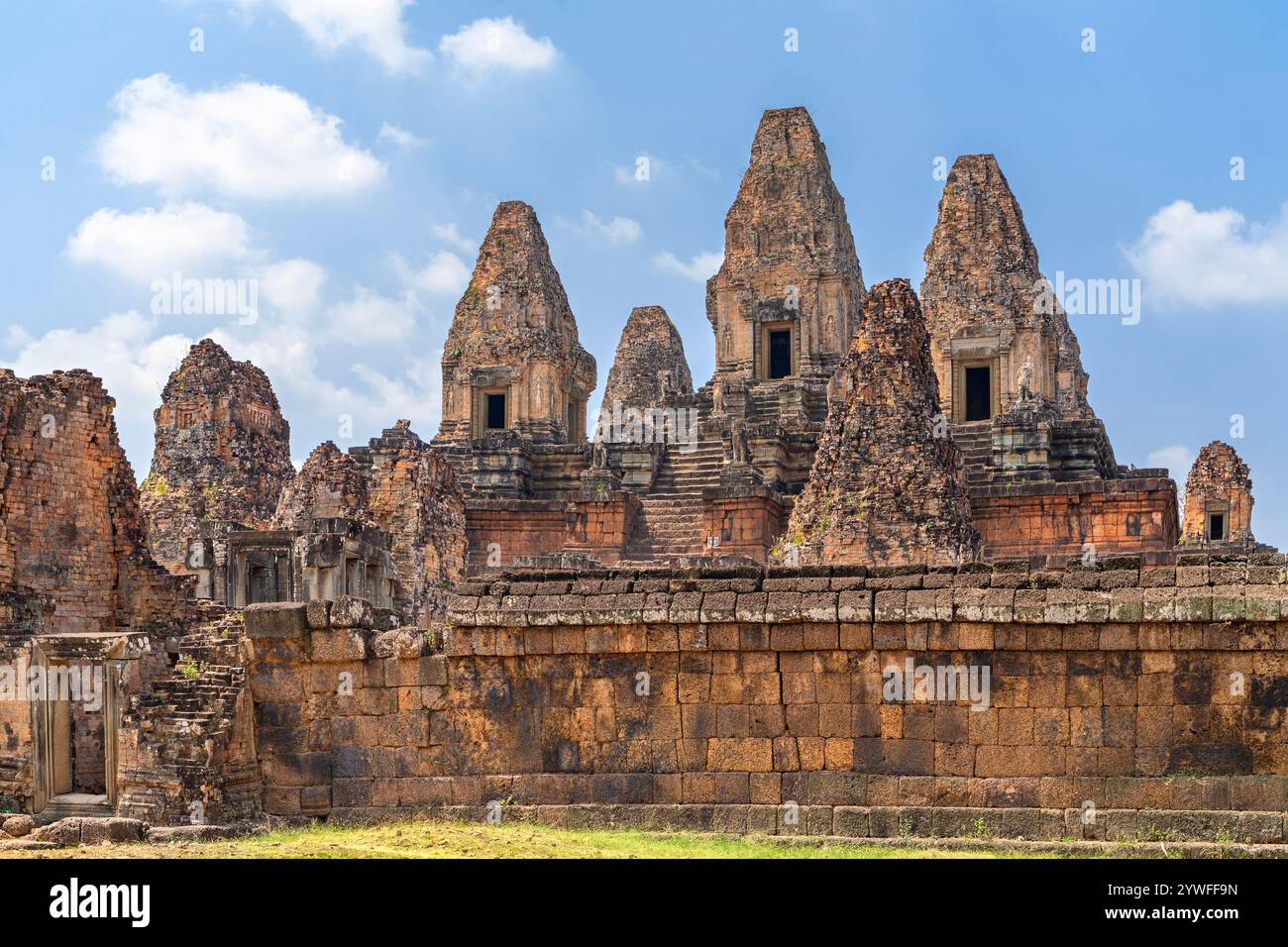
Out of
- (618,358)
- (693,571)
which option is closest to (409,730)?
(693,571)

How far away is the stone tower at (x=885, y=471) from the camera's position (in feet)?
70.8

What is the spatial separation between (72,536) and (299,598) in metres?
3.73

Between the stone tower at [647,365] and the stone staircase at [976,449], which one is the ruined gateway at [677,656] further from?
the stone tower at [647,365]

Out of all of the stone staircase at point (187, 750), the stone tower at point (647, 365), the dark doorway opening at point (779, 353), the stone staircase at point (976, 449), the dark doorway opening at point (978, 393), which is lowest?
the stone staircase at point (187, 750)

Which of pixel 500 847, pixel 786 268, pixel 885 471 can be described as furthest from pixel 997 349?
pixel 500 847

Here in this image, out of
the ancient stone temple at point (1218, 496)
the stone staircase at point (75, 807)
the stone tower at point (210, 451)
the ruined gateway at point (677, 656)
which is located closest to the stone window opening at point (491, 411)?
the stone tower at point (210, 451)

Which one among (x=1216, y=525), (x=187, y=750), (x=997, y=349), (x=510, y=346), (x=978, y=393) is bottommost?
(x=187, y=750)

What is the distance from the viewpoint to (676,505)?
1316 inches

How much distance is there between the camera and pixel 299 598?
23062 mm

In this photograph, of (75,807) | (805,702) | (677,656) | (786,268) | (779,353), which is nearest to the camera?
(805,702)

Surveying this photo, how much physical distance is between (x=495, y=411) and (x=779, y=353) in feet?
23.7

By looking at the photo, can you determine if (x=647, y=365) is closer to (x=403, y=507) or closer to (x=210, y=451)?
(x=210, y=451)

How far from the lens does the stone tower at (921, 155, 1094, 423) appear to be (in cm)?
3456

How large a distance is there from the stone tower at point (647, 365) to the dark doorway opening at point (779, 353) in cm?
1324
